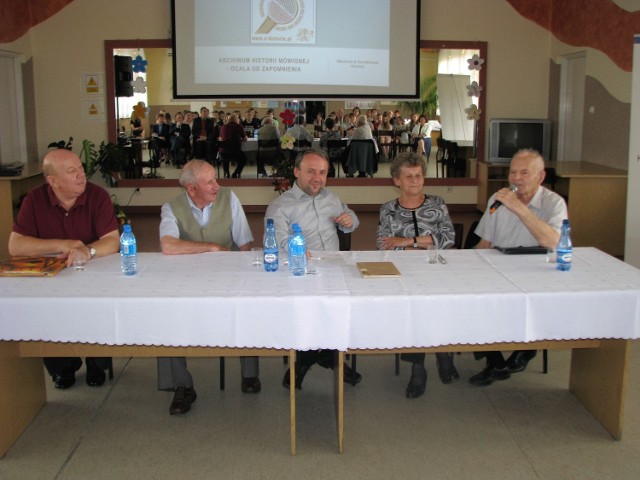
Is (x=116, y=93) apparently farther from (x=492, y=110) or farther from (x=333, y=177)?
(x=492, y=110)

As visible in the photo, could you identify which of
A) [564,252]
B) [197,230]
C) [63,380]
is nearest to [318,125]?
[197,230]

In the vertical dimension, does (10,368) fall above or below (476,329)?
below

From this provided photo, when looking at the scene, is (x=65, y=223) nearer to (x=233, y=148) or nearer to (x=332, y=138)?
(x=233, y=148)

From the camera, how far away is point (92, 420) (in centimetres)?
318

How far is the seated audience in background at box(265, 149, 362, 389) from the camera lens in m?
3.79

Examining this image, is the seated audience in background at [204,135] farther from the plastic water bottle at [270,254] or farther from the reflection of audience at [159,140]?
the plastic water bottle at [270,254]

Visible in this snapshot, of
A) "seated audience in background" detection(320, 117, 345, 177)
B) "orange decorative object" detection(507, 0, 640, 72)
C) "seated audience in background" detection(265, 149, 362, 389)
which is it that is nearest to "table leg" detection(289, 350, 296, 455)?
"seated audience in background" detection(265, 149, 362, 389)

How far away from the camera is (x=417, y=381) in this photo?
3.43 m

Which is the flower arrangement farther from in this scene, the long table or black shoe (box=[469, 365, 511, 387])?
the long table

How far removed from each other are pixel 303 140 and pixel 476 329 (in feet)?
23.9

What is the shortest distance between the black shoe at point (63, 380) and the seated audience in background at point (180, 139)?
6.75 metres

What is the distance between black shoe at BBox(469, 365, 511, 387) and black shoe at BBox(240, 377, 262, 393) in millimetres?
→ 1093

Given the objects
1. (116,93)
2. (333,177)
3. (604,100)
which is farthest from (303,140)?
(604,100)

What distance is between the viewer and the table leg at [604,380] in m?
2.93
